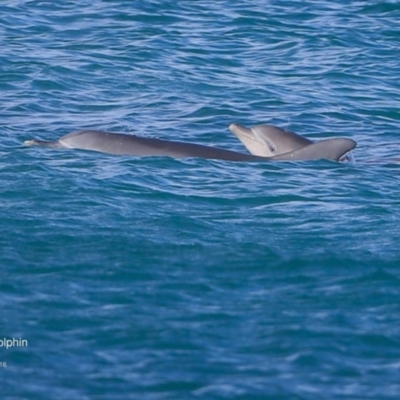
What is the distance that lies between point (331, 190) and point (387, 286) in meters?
Result: 3.53

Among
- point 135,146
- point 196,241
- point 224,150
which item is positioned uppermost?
point 135,146

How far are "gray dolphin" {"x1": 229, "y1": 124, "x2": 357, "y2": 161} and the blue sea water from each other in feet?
0.73

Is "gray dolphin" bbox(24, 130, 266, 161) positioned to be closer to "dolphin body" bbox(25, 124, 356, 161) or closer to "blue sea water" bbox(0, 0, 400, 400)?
"dolphin body" bbox(25, 124, 356, 161)

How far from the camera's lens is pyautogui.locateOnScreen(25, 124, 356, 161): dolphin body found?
1521cm

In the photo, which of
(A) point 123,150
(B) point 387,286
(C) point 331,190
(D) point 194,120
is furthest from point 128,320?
(D) point 194,120

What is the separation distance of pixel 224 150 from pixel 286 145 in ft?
3.08

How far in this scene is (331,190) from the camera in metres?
13.7

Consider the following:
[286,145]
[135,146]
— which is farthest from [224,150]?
[135,146]

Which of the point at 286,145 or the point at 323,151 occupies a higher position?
the point at 286,145

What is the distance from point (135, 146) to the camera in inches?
605

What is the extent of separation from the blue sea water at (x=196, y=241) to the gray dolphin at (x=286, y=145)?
22 cm

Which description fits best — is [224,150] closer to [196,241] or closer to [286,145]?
[286,145]

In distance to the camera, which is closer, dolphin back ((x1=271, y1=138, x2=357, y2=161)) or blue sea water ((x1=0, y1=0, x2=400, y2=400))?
blue sea water ((x1=0, y1=0, x2=400, y2=400))

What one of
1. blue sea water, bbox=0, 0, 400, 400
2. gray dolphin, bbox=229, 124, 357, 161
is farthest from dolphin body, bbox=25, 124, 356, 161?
blue sea water, bbox=0, 0, 400, 400
